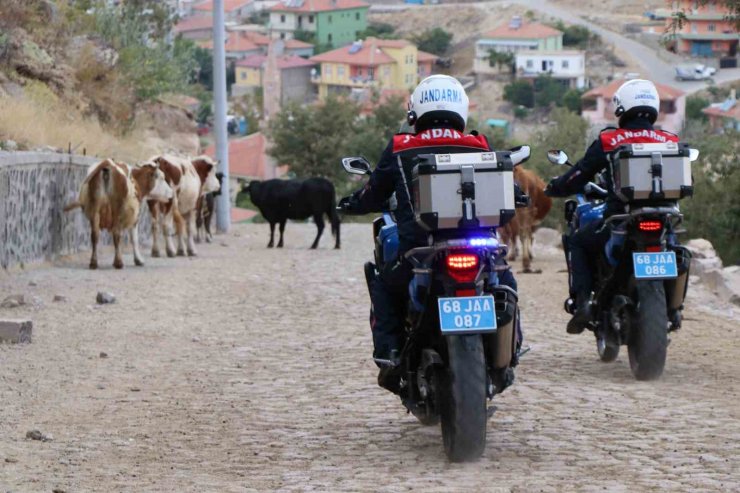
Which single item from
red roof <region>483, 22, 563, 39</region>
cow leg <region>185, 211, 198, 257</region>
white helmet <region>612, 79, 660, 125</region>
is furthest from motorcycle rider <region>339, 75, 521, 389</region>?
red roof <region>483, 22, 563, 39</region>

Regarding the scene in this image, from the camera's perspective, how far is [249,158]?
327ft

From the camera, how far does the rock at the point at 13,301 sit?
15.2 m

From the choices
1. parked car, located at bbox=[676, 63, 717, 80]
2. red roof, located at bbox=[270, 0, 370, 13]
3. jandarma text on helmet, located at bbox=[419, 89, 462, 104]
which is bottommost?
jandarma text on helmet, located at bbox=[419, 89, 462, 104]

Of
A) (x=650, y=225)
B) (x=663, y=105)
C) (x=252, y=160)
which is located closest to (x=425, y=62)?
(x=663, y=105)

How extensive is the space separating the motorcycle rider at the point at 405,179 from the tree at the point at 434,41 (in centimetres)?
Answer: 15826

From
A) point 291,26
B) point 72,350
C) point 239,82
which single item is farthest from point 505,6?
point 72,350

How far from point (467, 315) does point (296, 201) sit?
21.2m

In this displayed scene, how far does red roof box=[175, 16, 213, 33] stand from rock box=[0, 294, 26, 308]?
154290 millimetres

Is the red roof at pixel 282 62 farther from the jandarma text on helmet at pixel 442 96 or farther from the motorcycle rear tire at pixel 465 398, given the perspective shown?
the motorcycle rear tire at pixel 465 398

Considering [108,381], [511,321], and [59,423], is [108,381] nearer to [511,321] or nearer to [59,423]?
[59,423]

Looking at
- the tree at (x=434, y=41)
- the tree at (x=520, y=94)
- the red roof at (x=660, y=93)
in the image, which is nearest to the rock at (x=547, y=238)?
the red roof at (x=660, y=93)

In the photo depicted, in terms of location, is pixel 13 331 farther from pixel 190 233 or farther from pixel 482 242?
pixel 190 233

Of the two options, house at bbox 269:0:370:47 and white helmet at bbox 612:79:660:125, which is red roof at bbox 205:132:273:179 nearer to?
house at bbox 269:0:370:47

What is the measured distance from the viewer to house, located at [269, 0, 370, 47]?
606 ft
